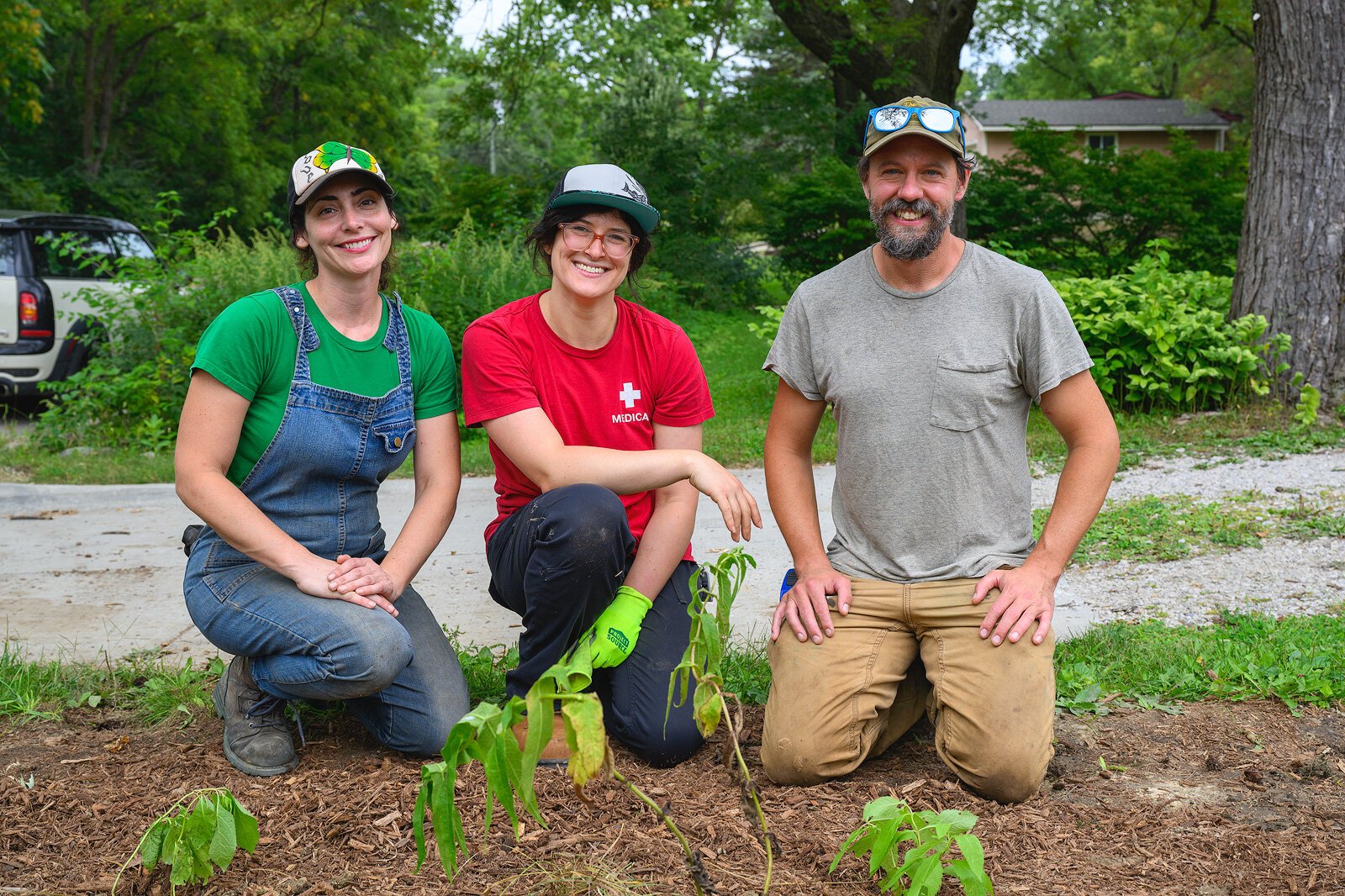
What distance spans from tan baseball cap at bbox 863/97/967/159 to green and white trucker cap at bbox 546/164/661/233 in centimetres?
63

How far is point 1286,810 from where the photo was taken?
2654 millimetres

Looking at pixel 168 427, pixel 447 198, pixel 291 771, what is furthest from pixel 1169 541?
pixel 447 198

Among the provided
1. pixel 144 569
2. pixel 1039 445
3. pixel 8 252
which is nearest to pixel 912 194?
pixel 144 569

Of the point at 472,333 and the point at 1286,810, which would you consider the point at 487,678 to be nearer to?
the point at 472,333

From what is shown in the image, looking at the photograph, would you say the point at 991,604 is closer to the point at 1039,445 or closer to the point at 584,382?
the point at 584,382

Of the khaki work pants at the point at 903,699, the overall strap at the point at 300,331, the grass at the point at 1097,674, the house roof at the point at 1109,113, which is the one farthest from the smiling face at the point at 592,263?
the house roof at the point at 1109,113

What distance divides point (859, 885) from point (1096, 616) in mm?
2196

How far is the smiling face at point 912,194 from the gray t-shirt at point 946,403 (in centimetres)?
13

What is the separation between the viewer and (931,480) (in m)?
3.00

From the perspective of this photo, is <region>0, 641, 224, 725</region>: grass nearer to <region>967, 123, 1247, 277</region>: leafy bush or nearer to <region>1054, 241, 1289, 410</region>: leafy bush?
<region>1054, 241, 1289, 410</region>: leafy bush

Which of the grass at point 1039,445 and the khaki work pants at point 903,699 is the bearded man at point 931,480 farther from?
the grass at point 1039,445

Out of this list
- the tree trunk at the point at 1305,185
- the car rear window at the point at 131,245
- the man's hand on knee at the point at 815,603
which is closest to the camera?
the man's hand on knee at the point at 815,603

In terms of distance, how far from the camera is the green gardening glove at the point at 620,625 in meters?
3.05

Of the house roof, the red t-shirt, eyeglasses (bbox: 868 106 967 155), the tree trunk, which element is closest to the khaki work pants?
the red t-shirt
